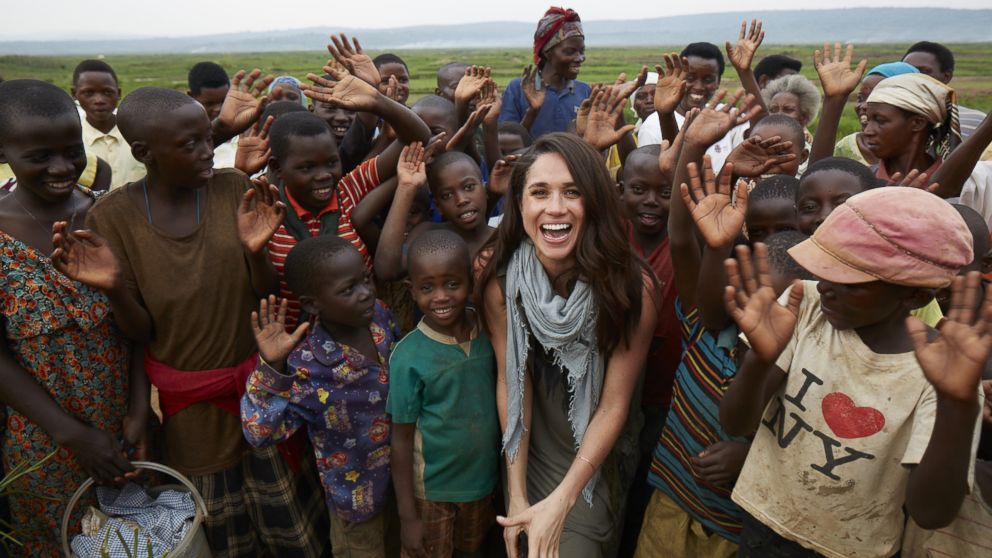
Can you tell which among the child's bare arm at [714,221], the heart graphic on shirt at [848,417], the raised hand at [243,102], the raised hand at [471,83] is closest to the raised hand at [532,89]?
the raised hand at [471,83]

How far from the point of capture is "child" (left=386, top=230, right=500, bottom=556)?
8.40 feet

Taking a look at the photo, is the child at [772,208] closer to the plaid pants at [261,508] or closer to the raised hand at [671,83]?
the raised hand at [671,83]

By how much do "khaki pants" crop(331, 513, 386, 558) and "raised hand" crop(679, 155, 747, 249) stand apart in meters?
1.88

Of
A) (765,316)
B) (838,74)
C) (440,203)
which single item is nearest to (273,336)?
(440,203)

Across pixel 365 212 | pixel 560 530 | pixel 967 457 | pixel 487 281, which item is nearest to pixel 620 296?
pixel 487 281

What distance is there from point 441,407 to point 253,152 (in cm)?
172

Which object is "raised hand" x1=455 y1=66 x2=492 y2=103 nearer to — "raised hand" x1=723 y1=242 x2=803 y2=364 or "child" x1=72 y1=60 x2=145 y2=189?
"raised hand" x1=723 y1=242 x2=803 y2=364

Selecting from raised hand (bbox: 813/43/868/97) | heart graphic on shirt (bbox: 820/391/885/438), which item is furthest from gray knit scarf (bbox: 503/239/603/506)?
raised hand (bbox: 813/43/868/97)

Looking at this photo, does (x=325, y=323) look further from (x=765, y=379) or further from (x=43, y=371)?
(x=765, y=379)

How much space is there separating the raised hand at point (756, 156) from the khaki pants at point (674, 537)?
140cm

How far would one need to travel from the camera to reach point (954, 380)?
4.75 feet

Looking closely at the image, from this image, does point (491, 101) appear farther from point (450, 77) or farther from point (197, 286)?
point (197, 286)

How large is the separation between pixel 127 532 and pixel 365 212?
177 cm

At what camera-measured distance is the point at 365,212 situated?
333 centimetres
